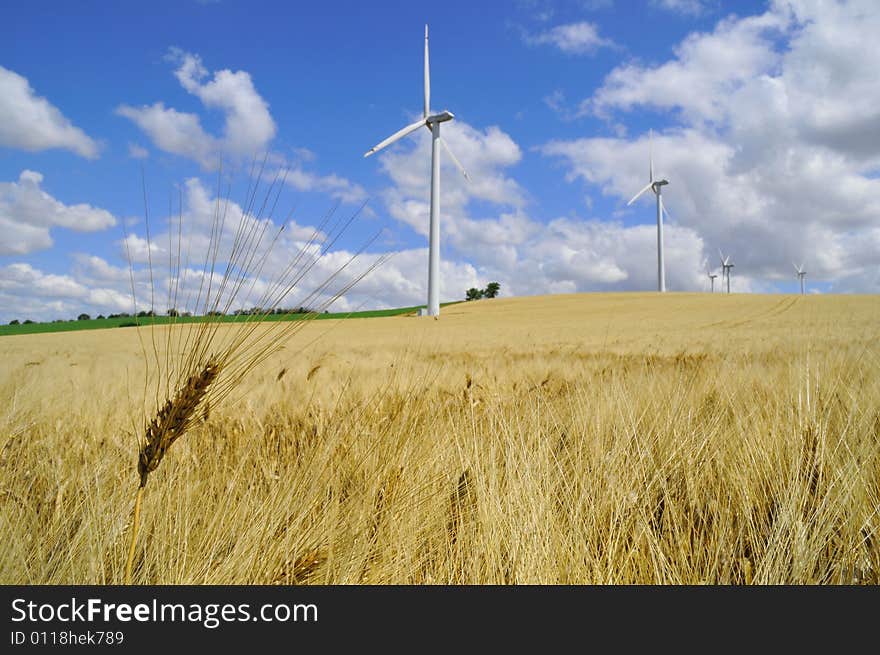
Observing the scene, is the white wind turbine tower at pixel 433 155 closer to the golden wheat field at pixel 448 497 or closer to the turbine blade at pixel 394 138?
the turbine blade at pixel 394 138

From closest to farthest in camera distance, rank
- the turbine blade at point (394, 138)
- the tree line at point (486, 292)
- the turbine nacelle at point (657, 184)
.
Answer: the turbine blade at point (394, 138) < the turbine nacelle at point (657, 184) < the tree line at point (486, 292)

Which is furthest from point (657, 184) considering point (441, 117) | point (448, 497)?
point (448, 497)

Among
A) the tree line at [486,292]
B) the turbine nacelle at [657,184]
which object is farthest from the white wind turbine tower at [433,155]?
the tree line at [486,292]

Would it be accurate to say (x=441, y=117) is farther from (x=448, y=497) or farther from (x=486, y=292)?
(x=486, y=292)

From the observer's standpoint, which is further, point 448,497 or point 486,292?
point 486,292

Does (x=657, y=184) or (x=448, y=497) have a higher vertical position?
(x=657, y=184)

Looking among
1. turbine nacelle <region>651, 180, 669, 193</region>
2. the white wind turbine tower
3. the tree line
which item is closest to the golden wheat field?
the white wind turbine tower

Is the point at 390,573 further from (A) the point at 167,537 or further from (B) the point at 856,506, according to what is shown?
(B) the point at 856,506

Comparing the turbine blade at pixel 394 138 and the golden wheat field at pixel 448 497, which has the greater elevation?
the turbine blade at pixel 394 138

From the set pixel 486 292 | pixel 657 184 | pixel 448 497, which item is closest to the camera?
pixel 448 497

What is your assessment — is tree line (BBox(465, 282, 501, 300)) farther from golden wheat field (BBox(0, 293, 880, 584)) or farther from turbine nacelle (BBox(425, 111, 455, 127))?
golden wheat field (BBox(0, 293, 880, 584))

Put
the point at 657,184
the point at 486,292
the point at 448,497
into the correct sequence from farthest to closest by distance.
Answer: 1. the point at 486,292
2. the point at 657,184
3. the point at 448,497

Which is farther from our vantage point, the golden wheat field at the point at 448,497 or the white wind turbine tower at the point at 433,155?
the white wind turbine tower at the point at 433,155

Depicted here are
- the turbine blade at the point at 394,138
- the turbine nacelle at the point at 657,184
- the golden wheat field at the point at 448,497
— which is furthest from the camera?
the turbine nacelle at the point at 657,184
